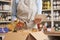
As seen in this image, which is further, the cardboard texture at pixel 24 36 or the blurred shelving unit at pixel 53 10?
the blurred shelving unit at pixel 53 10

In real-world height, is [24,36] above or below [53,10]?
below

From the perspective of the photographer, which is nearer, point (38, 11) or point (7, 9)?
point (38, 11)

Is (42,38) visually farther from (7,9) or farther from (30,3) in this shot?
(7,9)

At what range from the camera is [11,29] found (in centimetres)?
99

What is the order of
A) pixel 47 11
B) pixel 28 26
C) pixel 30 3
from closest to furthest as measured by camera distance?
1. pixel 28 26
2. pixel 30 3
3. pixel 47 11

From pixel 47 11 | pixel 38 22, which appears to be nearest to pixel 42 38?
pixel 38 22

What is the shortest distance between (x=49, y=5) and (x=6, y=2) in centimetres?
125

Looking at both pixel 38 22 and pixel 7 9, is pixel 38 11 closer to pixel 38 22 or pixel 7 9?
pixel 38 22

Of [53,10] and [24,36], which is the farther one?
[53,10]

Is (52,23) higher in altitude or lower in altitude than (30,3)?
lower

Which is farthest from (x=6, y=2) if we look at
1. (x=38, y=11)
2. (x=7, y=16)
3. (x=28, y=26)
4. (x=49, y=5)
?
(x=28, y=26)

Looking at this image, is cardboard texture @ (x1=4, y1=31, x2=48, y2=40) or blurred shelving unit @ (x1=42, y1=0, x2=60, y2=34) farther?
blurred shelving unit @ (x1=42, y1=0, x2=60, y2=34)

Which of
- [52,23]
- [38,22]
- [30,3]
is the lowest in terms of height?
[52,23]

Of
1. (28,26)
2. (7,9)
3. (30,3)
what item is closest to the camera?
(28,26)
